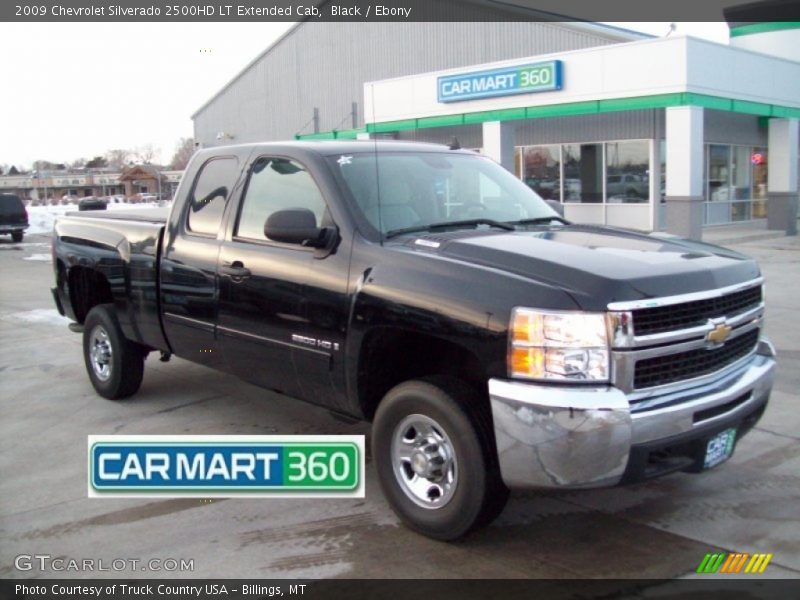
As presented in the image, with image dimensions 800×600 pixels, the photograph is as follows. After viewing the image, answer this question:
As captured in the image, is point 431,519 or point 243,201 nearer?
point 431,519

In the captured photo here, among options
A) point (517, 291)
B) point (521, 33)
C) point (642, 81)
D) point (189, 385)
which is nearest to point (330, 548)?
point (517, 291)

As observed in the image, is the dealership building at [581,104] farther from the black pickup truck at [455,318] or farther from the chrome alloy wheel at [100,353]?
the black pickup truck at [455,318]

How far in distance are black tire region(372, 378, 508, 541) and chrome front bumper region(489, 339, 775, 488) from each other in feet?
0.48

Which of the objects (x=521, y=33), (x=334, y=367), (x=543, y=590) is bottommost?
(x=543, y=590)

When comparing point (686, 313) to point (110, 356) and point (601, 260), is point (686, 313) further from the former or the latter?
point (110, 356)

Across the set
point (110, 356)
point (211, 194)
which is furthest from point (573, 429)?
point (110, 356)

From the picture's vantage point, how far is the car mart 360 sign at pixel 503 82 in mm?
21625

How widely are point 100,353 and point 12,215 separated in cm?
2381

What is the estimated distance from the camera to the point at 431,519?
4.14 meters

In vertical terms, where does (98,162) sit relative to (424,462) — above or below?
above

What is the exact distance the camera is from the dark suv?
1100 inches

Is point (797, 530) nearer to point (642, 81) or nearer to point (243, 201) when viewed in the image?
point (243, 201)

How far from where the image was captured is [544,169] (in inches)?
1015

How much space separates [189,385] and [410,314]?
3.88 meters
